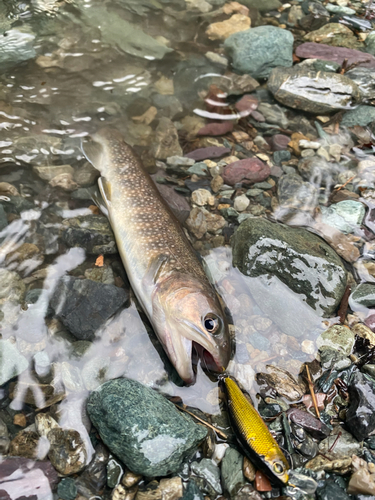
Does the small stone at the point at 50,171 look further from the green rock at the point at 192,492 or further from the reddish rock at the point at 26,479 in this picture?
the green rock at the point at 192,492

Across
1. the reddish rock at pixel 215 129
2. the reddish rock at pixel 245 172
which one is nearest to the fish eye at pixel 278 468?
the reddish rock at pixel 245 172

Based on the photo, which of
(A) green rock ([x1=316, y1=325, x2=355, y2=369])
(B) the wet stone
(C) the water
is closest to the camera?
(B) the wet stone

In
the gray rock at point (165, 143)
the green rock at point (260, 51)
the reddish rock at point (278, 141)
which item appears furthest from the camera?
the green rock at point (260, 51)

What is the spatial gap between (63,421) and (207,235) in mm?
2350

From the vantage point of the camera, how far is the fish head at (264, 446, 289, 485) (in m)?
2.71

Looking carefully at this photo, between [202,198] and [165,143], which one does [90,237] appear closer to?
[202,198]

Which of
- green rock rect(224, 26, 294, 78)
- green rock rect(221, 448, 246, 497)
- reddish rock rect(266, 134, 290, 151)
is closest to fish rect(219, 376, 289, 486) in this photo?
green rock rect(221, 448, 246, 497)

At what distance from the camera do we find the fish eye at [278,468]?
8.91 ft

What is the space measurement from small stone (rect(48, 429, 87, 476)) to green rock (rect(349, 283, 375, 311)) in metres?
2.77

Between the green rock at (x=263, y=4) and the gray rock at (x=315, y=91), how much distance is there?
2.28 m

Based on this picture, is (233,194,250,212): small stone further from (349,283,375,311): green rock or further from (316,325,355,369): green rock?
(316,325,355,369): green rock

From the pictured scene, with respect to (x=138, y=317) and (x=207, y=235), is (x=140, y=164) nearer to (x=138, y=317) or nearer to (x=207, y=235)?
(x=207, y=235)

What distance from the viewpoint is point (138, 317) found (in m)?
3.73

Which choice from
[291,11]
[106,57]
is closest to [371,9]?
[291,11]
